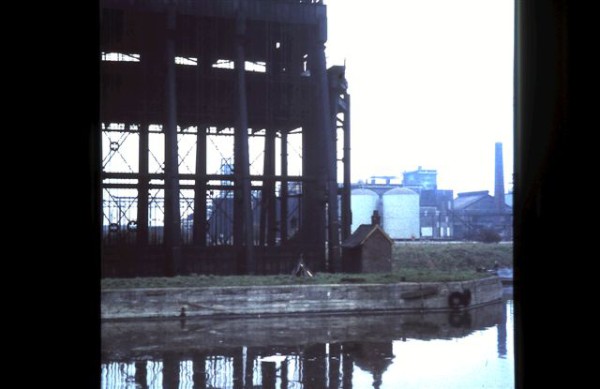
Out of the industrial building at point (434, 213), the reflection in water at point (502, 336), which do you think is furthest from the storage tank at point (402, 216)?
the reflection in water at point (502, 336)

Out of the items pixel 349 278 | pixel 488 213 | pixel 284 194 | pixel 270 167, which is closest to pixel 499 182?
pixel 488 213

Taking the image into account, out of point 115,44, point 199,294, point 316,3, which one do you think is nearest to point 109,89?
point 115,44

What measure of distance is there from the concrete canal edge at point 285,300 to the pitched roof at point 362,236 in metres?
4.56

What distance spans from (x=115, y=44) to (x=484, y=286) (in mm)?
17155

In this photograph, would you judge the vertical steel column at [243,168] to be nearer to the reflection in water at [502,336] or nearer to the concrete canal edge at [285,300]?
the concrete canal edge at [285,300]

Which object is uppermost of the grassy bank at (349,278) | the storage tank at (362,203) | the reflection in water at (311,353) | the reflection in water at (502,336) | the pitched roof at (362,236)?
the storage tank at (362,203)

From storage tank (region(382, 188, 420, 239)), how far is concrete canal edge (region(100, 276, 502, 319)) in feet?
116

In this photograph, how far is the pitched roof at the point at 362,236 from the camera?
81.1ft

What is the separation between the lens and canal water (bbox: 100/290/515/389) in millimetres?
10594

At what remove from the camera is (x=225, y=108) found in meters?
26.9

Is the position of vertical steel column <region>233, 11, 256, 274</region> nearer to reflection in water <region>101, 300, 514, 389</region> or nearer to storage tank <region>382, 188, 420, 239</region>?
reflection in water <region>101, 300, 514, 389</region>
